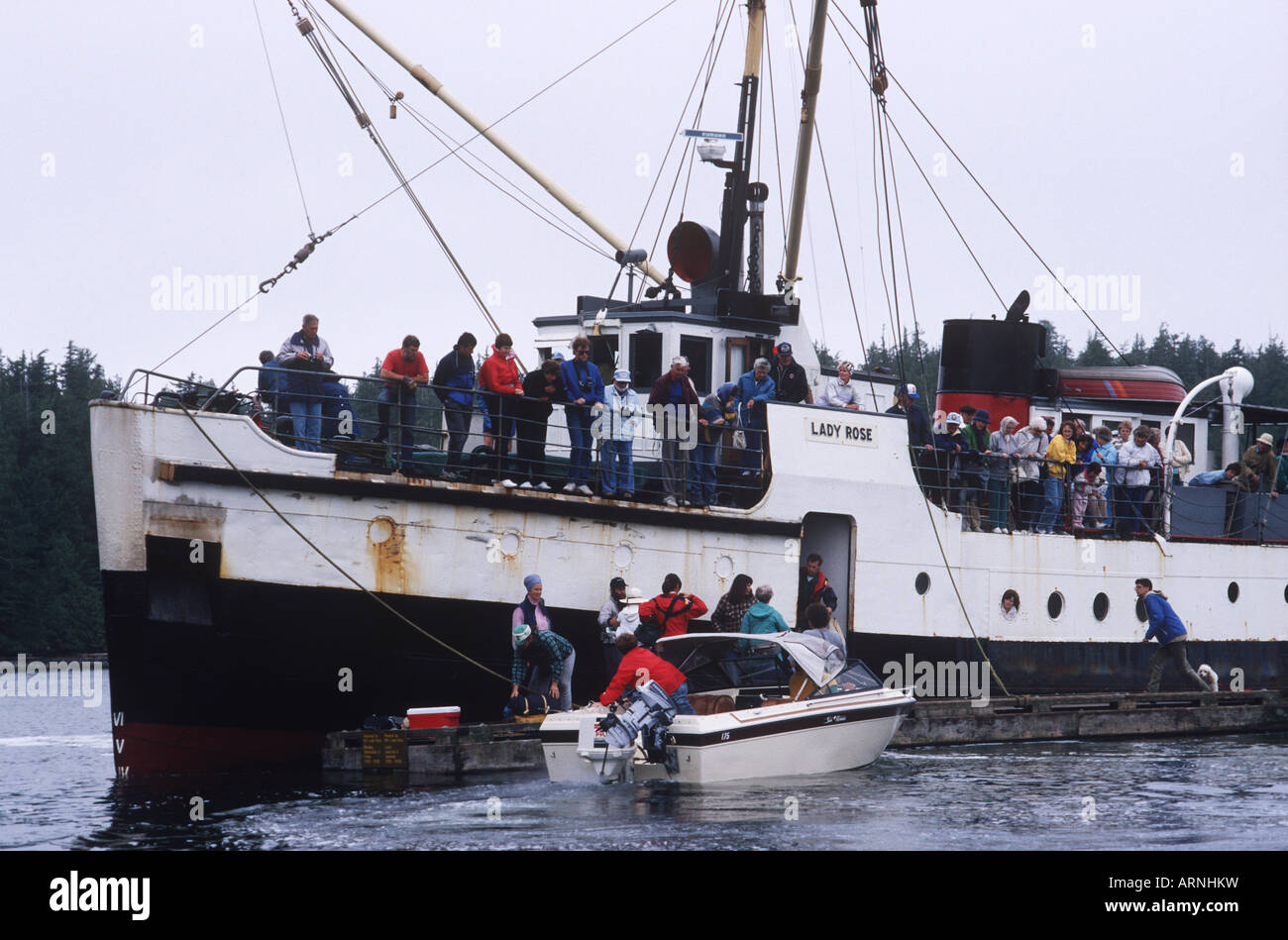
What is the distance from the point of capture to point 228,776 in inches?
667

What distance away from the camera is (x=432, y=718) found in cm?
1725

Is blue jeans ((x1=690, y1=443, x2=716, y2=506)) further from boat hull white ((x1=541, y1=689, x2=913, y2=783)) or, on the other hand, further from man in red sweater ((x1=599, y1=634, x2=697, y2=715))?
man in red sweater ((x1=599, y1=634, x2=697, y2=715))

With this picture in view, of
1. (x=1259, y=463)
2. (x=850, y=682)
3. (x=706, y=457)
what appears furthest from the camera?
(x=1259, y=463)

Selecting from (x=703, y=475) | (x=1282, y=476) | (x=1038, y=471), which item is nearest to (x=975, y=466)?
(x=1038, y=471)

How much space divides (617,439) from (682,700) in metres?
4.12

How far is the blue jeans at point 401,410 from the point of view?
57.5 ft

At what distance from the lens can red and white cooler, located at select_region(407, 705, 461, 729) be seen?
56.5ft

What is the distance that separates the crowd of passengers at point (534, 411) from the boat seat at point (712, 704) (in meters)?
2.64

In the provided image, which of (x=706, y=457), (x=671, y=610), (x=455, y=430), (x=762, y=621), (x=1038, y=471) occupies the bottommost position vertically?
(x=762, y=621)

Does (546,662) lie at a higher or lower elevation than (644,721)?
higher

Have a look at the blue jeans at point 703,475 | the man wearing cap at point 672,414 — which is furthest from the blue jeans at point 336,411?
the blue jeans at point 703,475

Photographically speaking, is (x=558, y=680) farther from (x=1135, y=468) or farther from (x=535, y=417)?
(x=1135, y=468)

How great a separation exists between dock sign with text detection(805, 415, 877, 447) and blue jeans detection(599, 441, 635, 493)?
2.61m
